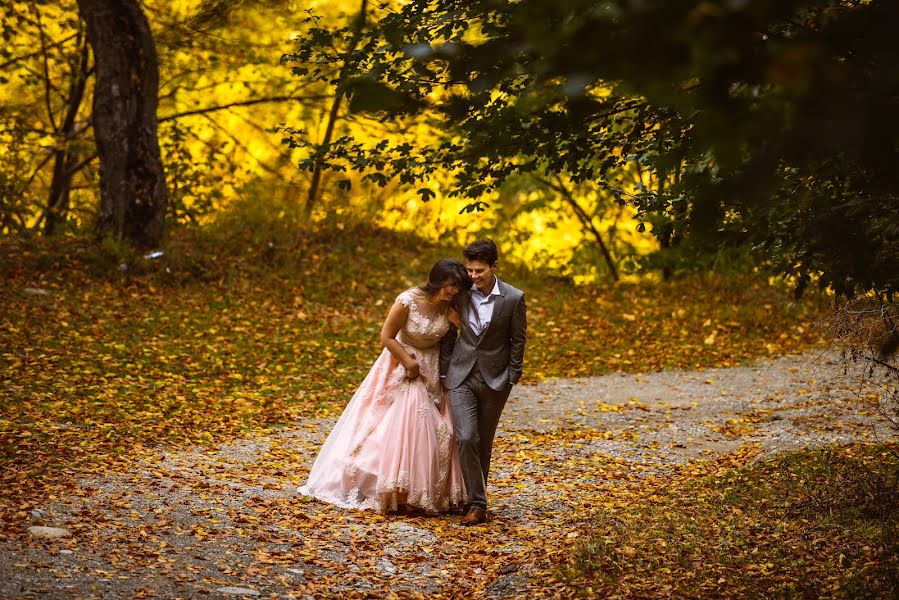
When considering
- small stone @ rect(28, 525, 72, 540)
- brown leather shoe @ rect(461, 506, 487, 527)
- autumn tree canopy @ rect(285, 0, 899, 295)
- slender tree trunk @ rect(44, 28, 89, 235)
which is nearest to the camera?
autumn tree canopy @ rect(285, 0, 899, 295)

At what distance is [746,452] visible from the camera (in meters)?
8.54

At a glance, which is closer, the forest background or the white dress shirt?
the forest background

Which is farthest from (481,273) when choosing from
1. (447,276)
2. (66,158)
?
(66,158)

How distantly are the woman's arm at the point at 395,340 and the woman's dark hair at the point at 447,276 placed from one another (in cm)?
25

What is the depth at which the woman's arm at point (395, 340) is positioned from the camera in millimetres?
6461

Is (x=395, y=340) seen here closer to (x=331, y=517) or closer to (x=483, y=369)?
(x=483, y=369)

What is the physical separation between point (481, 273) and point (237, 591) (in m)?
2.72

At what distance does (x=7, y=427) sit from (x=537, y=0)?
24.1 ft

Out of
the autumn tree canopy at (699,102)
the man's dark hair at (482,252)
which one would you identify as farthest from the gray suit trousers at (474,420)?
the autumn tree canopy at (699,102)

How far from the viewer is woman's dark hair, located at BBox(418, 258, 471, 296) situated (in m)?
6.34

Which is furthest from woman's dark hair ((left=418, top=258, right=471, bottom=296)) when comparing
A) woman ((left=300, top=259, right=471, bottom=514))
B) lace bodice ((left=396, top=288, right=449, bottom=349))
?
lace bodice ((left=396, top=288, right=449, bottom=349))

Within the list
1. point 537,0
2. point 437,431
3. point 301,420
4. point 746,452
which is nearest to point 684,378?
point 746,452

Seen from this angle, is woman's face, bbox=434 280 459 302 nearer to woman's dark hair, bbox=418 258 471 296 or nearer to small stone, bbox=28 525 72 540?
woman's dark hair, bbox=418 258 471 296

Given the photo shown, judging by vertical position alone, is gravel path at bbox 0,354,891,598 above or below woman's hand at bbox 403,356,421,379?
below
